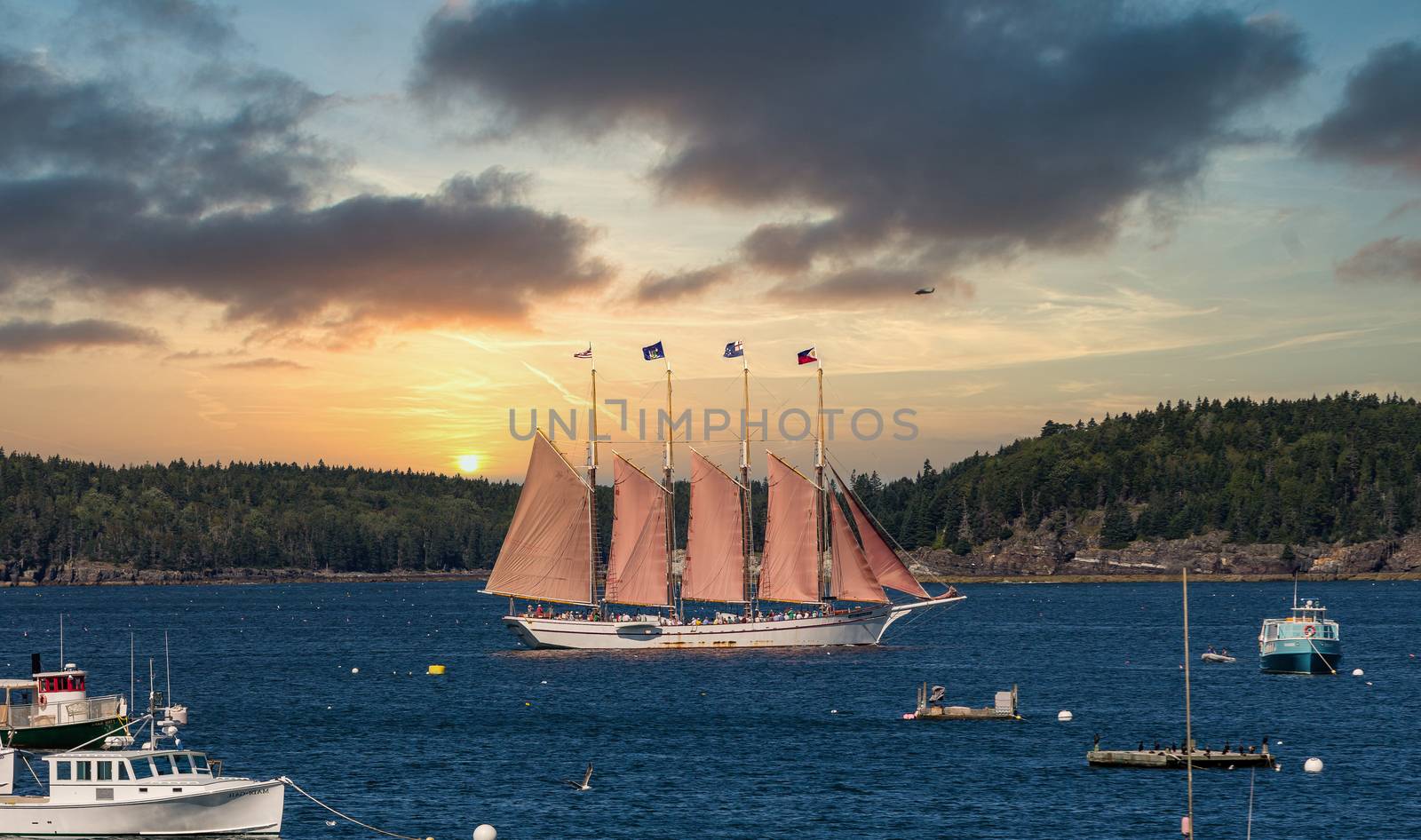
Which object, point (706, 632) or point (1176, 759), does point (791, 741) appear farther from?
point (706, 632)

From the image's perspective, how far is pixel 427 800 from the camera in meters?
67.9

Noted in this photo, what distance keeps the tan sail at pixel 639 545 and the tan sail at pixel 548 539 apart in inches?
111

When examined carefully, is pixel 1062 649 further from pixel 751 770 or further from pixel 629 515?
pixel 751 770

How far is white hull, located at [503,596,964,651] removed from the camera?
137750 millimetres

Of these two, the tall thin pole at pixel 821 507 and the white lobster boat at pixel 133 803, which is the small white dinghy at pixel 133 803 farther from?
the tall thin pole at pixel 821 507

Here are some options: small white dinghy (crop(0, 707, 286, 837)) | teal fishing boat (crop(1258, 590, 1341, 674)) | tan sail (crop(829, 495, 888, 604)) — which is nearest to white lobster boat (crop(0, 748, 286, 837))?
small white dinghy (crop(0, 707, 286, 837))

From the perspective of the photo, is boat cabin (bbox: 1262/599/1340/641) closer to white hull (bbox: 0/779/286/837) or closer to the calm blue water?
the calm blue water

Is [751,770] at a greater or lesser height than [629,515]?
lesser

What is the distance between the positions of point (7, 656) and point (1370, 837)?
515ft

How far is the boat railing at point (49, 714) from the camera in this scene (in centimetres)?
7744

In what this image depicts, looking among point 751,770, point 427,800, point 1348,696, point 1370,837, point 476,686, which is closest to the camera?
point 1370,837

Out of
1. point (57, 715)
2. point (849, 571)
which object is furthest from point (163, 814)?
point (849, 571)

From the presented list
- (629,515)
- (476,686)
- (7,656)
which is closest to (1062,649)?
(629,515)

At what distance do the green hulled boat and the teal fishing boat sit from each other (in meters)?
82.1
